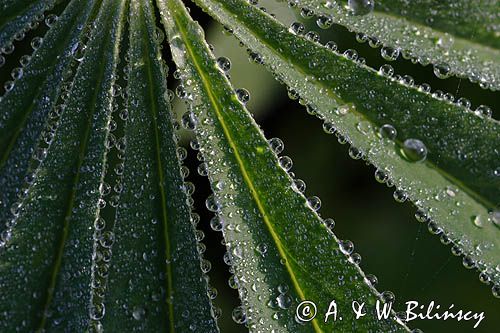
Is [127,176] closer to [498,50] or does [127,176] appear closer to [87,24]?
[87,24]

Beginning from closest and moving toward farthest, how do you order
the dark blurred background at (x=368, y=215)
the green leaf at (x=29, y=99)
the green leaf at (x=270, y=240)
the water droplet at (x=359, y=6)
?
1. the green leaf at (x=270, y=240)
2. the water droplet at (x=359, y=6)
3. the green leaf at (x=29, y=99)
4. the dark blurred background at (x=368, y=215)

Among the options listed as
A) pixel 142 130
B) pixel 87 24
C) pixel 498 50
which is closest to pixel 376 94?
pixel 498 50

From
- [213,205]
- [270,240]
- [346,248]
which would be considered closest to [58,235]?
[213,205]

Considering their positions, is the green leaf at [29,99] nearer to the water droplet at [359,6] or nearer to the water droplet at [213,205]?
the water droplet at [213,205]

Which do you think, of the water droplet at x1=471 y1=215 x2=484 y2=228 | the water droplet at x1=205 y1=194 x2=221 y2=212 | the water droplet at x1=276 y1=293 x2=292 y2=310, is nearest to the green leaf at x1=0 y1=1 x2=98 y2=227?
the water droplet at x1=205 y1=194 x2=221 y2=212

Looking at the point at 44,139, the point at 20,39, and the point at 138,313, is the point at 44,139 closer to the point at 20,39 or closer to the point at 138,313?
the point at 20,39

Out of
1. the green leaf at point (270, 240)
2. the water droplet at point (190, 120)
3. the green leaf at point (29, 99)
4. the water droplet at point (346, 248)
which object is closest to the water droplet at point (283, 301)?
the green leaf at point (270, 240)
